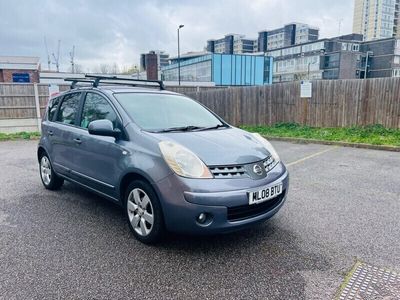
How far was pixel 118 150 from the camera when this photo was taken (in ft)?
10.7

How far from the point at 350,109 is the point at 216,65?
39912 millimetres

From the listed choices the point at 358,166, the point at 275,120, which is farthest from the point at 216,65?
the point at 358,166

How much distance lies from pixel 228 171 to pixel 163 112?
1367mm

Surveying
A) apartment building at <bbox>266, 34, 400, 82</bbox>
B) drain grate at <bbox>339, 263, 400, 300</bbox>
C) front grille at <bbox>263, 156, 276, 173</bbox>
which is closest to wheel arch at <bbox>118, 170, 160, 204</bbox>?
front grille at <bbox>263, 156, 276, 173</bbox>

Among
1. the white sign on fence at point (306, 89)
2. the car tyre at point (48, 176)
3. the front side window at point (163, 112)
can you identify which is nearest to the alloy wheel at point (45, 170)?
the car tyre at point (48, 176)

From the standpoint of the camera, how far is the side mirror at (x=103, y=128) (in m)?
3.20

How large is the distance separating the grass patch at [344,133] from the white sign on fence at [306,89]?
45.4 inches

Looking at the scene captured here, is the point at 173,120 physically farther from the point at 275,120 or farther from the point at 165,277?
the point at 275,120

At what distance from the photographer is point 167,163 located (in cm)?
275

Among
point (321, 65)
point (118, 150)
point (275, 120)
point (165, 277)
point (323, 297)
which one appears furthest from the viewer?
point (321, 65)

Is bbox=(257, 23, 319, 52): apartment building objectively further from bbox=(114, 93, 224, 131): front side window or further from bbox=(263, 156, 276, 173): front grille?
bbox=(263, 156, 276, 173): front grille

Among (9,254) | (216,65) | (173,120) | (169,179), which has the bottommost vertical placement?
(9,254)

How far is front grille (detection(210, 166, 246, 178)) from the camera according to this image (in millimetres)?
2721

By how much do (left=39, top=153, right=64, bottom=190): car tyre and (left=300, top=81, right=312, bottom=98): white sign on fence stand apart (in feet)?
30.0
